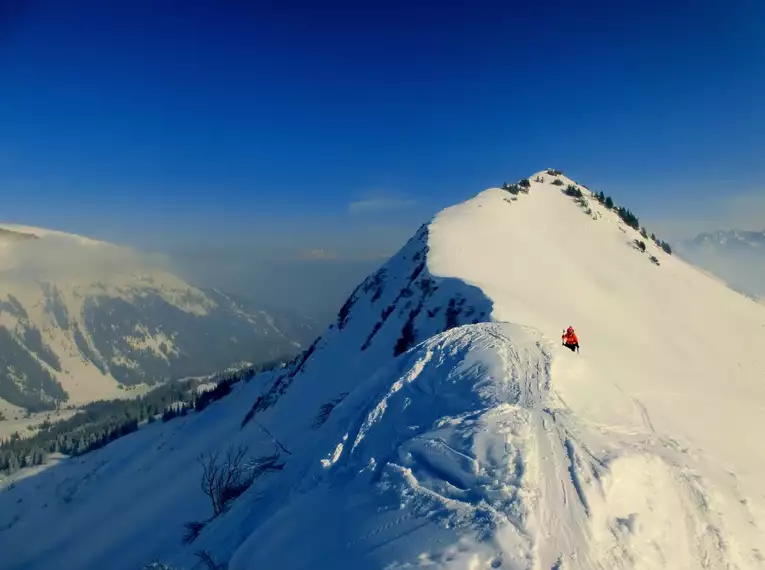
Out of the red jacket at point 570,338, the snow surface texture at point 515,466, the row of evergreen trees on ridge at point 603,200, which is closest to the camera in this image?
the snow surface texture at point 515,466

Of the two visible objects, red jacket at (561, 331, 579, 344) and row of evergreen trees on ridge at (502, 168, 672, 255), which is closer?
red jacket at (561, 331, 579, 344)

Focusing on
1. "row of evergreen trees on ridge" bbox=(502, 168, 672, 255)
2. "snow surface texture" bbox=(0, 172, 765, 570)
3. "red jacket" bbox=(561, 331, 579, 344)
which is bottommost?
"snow surface texture" bbox=(0, 172, 765, 570)

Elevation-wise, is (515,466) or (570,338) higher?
(570,338)

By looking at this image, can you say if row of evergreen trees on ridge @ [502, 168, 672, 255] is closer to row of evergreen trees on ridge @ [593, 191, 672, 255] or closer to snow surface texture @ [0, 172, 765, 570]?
row of evergreen trees on ridge @ [593, 191, 672, 255]

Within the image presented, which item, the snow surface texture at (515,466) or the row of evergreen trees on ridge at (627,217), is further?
the row of evergreen trees on ridge at (627,217)

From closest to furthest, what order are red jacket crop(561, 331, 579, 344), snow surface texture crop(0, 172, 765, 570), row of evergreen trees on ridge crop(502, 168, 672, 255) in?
snow surface texture crop(0, 172, 765, 570) → red jacket crop(561, 331, 579, 344) → row of evergreen trees on ridge crop(502, 168, 672, 255)

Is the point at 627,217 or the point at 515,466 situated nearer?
the point at 515,466

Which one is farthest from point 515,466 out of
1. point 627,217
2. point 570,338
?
point 627,217

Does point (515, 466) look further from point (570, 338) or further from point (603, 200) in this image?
point (603, 200)

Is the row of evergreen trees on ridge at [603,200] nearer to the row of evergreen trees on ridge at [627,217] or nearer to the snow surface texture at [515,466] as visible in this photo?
the row of evergreen trees on ridge at [627,217]

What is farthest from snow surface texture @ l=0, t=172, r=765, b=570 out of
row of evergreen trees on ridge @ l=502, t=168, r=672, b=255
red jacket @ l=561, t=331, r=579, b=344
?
row of evergreen trees on ridge @ l=502, t=168, r=672, b=255

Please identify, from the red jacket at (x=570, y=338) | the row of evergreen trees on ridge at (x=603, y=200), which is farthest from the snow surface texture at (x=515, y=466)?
the row of evergreen trees on ridge at (x=603, y=200)
